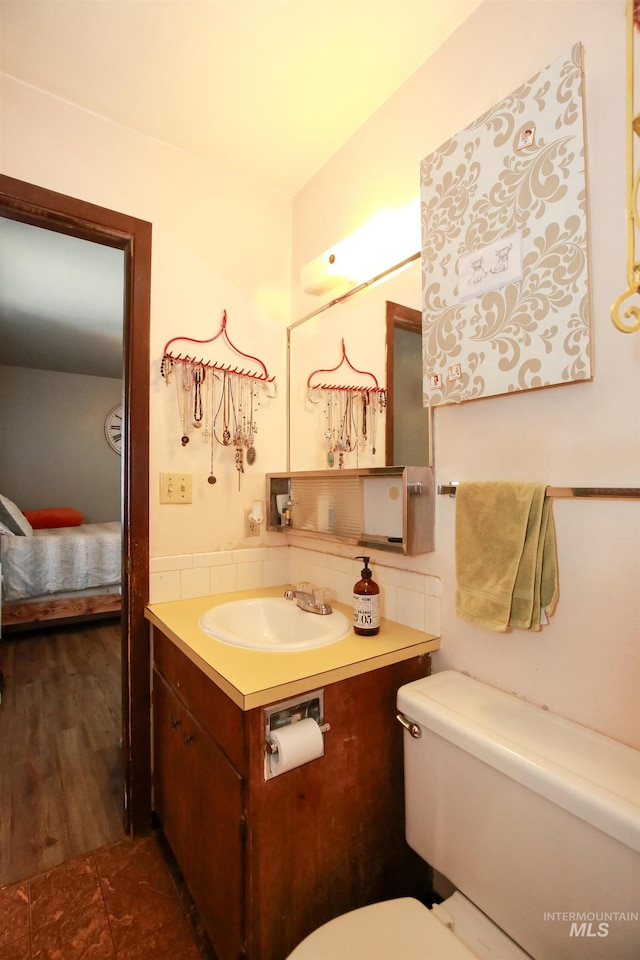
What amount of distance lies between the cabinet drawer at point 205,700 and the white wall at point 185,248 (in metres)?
0.37

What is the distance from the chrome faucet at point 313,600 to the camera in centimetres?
138

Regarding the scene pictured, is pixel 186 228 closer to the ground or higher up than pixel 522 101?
higher up

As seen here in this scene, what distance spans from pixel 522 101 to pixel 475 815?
1479mm

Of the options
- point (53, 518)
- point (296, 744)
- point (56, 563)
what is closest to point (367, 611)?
point (296, 744)

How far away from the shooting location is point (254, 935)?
909 mm

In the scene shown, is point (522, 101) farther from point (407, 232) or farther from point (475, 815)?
point (475, 815)

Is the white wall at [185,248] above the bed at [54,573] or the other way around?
above

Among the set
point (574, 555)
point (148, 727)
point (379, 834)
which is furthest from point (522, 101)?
point (148, 727)

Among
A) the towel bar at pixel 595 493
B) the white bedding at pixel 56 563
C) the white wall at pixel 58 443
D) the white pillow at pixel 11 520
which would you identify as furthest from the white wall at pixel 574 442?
the white wall at pixel 58 443

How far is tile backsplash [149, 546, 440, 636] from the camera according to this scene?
1257mm

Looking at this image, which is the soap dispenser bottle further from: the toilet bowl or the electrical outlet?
the electrical outlet

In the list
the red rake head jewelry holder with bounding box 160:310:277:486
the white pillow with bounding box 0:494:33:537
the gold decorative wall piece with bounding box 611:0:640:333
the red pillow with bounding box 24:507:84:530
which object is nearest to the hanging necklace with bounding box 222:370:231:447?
the red rake head jewelry holder with bounding box 160:310:277:486

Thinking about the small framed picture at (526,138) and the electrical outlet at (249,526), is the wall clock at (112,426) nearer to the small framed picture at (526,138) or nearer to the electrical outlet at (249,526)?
the electrical outlet at (249,526)

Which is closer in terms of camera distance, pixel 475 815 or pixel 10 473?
pixel 475 815
